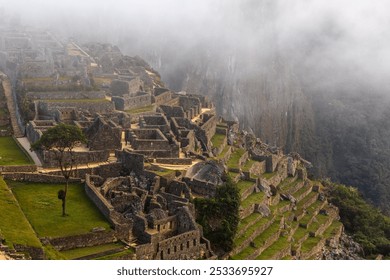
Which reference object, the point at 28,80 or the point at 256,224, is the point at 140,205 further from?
the point at 28,80

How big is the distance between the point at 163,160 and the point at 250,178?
11.0 m

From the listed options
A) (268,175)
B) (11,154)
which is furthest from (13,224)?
(268,175)

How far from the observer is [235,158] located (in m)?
63.5

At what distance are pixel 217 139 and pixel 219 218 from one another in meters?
21.7

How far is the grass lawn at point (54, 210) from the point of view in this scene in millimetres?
38656

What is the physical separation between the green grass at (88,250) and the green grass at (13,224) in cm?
251

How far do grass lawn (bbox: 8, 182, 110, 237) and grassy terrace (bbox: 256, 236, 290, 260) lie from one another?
44.8 feet

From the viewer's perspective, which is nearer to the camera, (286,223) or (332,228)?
(286,223)

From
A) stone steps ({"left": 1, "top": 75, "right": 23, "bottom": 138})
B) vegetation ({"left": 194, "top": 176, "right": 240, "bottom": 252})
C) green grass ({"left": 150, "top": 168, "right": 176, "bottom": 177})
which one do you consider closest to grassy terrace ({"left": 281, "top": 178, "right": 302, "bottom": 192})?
green grass ({"left": 150, "top": 168, "right": 176, "bottom": 177})

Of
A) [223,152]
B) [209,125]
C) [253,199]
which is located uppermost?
[209,125]

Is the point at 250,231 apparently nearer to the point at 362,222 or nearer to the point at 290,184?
the point at 290,184

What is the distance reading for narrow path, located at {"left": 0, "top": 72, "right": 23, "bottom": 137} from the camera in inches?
2203

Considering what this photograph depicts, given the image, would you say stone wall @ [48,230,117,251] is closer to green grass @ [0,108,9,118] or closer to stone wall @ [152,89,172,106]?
green grass @ [0,108,9,118]

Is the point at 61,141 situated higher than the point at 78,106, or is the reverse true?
the point at 61,141
